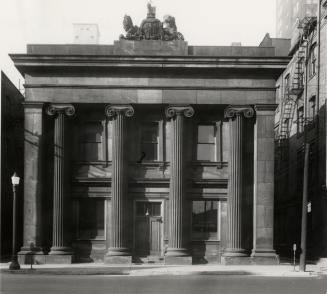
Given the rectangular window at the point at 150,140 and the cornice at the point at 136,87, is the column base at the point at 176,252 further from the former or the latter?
the cornice at the point at 136,87

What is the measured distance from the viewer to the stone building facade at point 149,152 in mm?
30094

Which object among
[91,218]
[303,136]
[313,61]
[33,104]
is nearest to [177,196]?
[91,218]

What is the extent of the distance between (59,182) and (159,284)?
36.7 feet

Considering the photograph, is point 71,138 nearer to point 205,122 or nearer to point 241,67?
point 205,122

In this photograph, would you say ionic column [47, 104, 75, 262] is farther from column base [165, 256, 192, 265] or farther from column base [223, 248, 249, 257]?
column base [223, 248, 249, 257]

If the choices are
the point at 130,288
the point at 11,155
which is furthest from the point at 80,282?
the point at 11,155

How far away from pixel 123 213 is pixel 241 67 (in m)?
9.48

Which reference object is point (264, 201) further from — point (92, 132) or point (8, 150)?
point (8, 150)

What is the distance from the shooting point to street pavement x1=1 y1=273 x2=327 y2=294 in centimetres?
1859

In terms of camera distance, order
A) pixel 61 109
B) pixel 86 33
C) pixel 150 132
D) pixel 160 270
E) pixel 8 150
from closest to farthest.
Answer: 1. pixel 160 270
2. pixel 61 109
3. pixel 150 132
4. pixel 86 33
5. pixel 8 150

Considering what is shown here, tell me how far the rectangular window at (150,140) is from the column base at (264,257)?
23.2 feet

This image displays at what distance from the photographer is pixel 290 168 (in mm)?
43719

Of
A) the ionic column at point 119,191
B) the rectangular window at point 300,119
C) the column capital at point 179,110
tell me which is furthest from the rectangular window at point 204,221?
the rectangular window at point 300,119

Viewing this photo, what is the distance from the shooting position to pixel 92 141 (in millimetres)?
31453
